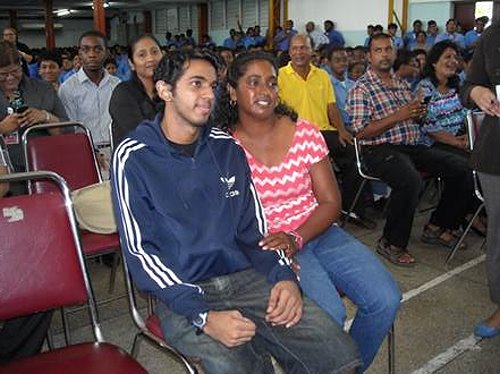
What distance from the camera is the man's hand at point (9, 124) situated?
2908 mm

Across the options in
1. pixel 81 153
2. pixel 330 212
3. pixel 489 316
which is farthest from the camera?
pixel 81 153

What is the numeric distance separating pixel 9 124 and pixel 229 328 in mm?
1943

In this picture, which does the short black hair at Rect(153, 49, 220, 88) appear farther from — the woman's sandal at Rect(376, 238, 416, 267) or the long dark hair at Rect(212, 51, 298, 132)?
the woman's sandal at Rect(376, 238, 416, 267)

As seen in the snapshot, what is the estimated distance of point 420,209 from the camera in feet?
15.6

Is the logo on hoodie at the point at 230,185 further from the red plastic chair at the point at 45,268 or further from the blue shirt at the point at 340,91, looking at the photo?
the blue shirt at the point at 340,91

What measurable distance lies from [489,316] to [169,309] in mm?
1895

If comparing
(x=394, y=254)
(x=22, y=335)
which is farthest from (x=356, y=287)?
(x=394, y=254)

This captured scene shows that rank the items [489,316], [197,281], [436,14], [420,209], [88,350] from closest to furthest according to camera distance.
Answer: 1. [88,350]
2. [197,281]
3. [489,316]
4. [420,209]
5. [436,14]

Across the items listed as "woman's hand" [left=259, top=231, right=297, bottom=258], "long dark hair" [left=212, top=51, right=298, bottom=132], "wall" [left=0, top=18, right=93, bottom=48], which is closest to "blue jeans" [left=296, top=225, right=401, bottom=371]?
"woman's hand" [left=259, top=231, right=297, bottom=258]

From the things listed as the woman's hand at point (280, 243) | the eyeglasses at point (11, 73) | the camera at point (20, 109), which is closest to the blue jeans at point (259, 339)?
the woman's hand at point (280, 243)

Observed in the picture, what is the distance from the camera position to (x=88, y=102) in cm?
381

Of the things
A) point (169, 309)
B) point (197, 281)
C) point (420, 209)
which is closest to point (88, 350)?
point (169, 309)

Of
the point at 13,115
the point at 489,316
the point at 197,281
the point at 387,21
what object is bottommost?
the point at 489,316

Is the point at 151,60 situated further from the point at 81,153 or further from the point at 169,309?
the point at 169,309
